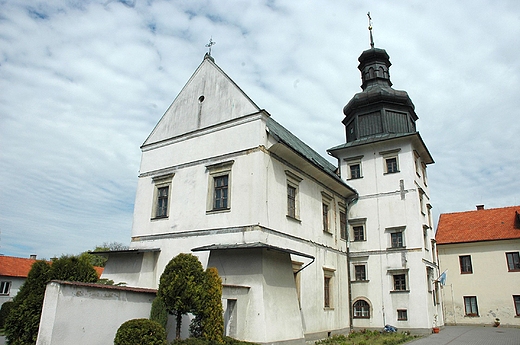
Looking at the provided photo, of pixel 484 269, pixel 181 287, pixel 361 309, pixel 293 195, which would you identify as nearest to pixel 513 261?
pixel 484 269

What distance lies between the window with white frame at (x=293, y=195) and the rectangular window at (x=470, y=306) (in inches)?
637

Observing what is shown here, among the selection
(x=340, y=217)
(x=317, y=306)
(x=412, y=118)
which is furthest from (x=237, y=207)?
(x=412, y=118)

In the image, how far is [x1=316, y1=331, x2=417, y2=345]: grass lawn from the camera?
53.0 ft

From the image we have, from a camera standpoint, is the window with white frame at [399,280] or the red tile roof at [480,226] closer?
the window with white frame at [399,280]

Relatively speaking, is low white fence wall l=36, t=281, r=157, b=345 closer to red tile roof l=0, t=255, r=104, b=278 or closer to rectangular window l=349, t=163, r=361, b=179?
rectangular window l=349, t=163, r=361, b=179

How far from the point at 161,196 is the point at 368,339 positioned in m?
11.2

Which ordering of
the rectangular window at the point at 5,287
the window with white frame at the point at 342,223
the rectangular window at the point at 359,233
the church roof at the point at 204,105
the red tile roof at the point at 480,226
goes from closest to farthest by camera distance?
the church roof at the point at 204,105
the window with white frame at the point at 342,223
the rectangular window at the point at 359,233
the red tile roof at the point at 480,226
the rectangular window at the point at 5,287

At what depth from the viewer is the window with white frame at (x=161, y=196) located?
17594mm

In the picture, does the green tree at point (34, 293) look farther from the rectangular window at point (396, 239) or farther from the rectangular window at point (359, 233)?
the rectangular window at point (396, 239)

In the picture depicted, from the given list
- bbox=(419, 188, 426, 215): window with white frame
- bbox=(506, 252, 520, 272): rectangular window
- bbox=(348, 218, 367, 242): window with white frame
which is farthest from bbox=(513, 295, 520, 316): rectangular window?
bbox=(348, 218, 367, 242): window with white frame

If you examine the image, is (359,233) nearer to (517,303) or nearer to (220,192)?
(220,192)

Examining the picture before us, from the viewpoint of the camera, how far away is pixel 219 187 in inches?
636

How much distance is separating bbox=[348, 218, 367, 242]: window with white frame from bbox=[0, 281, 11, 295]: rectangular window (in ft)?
86.8

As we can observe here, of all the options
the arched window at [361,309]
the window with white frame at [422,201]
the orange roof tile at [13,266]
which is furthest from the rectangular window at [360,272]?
the orange roof tile at [13,266]
